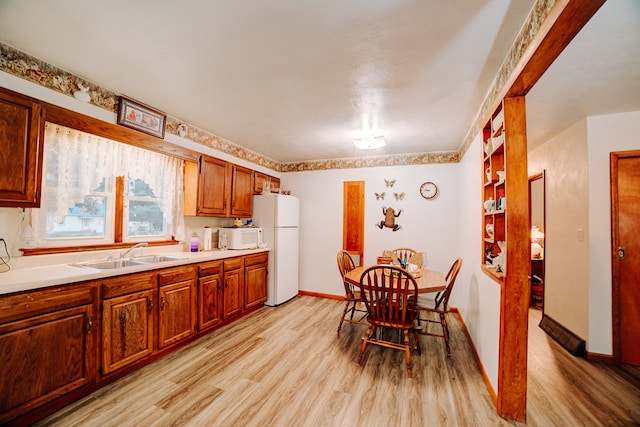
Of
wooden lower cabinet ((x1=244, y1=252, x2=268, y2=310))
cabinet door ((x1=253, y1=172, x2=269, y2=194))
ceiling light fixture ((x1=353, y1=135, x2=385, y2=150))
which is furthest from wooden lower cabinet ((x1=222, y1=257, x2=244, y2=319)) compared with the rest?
ceiling light fixture ((x1=353, y1=135, x2=385, y2=150))

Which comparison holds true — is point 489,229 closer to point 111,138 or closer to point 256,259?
point 256,259

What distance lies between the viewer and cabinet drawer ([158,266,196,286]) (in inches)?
93.1

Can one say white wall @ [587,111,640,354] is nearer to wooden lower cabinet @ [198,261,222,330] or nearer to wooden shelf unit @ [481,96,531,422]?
wooden shelf unit @ [481,96,531,422]

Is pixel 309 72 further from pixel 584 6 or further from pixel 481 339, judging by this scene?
pixel 481 339

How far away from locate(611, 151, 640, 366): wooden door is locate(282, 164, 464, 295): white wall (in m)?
1.57

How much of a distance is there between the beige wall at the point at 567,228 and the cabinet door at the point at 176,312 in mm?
3904

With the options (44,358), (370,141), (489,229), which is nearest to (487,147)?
(489,229)

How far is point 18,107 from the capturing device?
1.72 m

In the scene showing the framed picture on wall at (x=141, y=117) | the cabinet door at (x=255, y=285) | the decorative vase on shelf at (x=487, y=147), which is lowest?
the cabinet door at (x=255, y=285)

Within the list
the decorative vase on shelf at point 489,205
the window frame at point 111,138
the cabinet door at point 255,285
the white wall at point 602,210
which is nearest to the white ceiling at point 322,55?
the white wall at point 602,210

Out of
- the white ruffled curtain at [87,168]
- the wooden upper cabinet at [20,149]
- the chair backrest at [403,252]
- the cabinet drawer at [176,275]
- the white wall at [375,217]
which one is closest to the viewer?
the wooden upper cabinet at [20,149]

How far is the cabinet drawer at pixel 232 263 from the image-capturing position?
313 cm

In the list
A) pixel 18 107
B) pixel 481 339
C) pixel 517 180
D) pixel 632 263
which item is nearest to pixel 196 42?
pixel 18 107

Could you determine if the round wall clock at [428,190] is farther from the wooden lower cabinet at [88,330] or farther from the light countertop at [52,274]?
the light countertop at [52,274]
